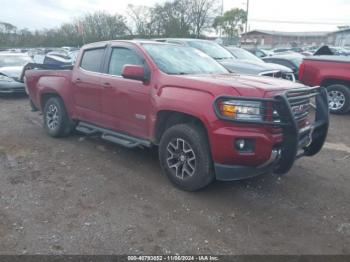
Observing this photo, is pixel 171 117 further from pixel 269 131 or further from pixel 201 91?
pixel 269 131

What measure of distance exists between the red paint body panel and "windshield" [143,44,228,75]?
0.47ft

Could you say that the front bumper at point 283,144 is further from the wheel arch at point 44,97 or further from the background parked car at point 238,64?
the background parked car at point 238,64

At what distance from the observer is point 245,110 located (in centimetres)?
355

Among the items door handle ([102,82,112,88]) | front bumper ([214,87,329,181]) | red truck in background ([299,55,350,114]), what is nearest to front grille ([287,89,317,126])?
front bumper ([214,87,329,181])

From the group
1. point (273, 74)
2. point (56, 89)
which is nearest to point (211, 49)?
point (273, 74)

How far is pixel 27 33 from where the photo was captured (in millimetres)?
44844

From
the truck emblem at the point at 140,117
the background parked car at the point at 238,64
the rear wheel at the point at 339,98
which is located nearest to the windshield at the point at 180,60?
the truck emblem at the point at 140,117

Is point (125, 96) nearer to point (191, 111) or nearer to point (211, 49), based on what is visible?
point (191, 111)

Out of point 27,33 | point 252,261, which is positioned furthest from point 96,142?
point 27,33

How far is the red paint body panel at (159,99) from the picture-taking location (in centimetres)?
356

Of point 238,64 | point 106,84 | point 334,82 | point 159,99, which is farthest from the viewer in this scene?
point 238,64

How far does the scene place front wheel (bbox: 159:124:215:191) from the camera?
3.86 metres

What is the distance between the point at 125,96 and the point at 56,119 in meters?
2.24

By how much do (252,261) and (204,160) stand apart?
125 cm
